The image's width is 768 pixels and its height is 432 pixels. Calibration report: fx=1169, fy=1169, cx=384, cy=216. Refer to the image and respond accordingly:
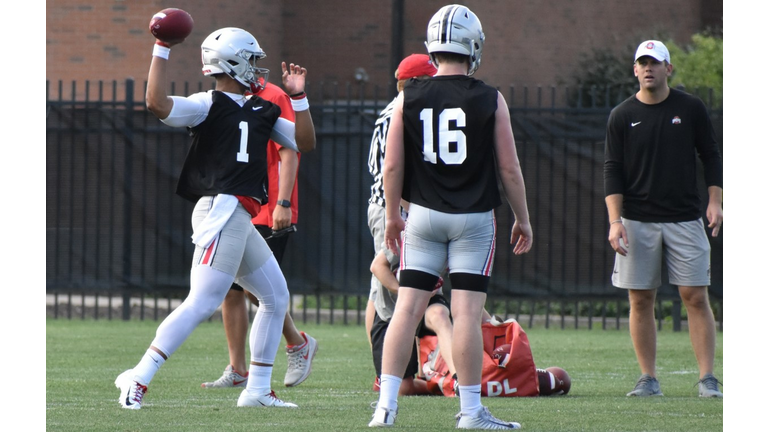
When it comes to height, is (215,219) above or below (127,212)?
above

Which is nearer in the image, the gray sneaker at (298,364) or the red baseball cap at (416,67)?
the red baseball cap at (416,67)

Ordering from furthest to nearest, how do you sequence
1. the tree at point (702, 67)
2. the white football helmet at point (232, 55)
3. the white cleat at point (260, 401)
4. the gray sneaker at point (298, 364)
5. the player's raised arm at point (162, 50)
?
the tree at point (702, 67), the gray sneaker at point (298, 364), the white cleat at point (260, 401), the white football helmet at point (232, 55), the player's raised arm at point (162, 50)

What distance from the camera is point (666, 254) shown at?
7355 mm

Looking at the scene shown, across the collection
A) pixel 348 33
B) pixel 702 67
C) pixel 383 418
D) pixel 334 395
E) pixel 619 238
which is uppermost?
pixel 348 33

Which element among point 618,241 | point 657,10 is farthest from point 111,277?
point 657,10

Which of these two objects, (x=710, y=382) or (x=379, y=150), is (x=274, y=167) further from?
(x=710, y=382)

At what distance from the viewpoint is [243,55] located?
6.06 m

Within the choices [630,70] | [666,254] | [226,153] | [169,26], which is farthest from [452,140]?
[630,70]

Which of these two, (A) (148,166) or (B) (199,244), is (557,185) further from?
(B) (199,244)

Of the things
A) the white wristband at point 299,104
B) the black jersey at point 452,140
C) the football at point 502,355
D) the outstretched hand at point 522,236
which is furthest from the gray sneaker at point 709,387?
the white wristband at point 299,104

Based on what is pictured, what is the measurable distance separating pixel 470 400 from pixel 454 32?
1.68m

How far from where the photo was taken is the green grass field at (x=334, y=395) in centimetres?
557

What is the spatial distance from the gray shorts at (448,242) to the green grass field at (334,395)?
2.50 feet

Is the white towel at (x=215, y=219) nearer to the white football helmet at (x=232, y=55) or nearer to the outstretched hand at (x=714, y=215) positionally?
the white football helmet at (x=232, y=55)
